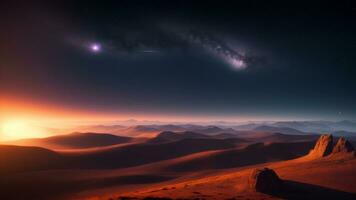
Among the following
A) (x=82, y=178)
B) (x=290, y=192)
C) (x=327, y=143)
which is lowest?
(x=82, y=178)

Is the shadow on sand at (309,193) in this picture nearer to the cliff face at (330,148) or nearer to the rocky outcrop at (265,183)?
the rocky outcrop at (265,183)

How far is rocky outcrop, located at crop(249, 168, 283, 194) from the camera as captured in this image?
29.3 m

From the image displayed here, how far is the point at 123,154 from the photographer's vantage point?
95500mm

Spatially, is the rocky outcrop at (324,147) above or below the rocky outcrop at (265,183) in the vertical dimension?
above

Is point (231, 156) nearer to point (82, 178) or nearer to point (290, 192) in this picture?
point (82, 178)

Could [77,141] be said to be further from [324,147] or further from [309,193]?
[309,193]

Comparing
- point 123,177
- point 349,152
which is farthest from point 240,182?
point 123,177

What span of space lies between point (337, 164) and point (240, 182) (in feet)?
54.8

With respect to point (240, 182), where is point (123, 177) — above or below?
below

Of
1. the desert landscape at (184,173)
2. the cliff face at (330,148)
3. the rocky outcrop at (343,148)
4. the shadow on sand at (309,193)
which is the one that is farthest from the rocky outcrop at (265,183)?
the rocky outcrop at (343,148)

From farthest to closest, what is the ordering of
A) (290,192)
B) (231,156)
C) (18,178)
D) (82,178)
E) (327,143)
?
(231,156)
(82,178)
(18,178)
(327,143)
(290,192)

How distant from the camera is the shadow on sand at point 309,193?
2812 cm

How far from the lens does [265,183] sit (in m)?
29.6

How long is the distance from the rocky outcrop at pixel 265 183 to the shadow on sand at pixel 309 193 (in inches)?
29.1
